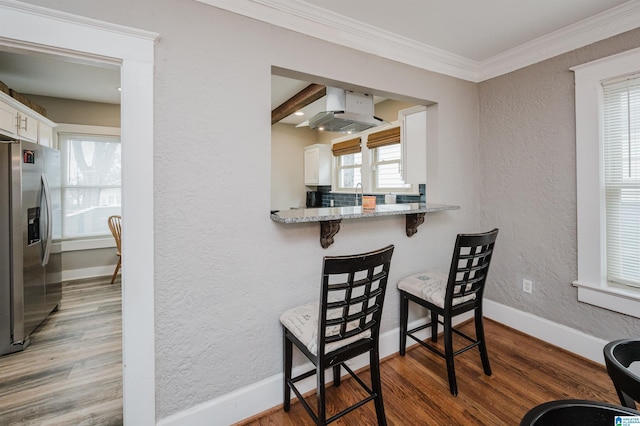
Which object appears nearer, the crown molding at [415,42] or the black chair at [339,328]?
the black chair at [339,328]

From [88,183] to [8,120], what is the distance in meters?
1.82

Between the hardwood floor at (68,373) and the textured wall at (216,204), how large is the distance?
0.71 metres

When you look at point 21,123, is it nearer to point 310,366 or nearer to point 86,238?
point 86,238

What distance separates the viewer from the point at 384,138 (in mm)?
4105

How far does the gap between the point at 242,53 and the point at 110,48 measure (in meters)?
0.64

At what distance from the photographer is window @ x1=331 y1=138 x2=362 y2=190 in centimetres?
486

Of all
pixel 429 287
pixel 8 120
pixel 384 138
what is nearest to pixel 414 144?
pixel 384 138

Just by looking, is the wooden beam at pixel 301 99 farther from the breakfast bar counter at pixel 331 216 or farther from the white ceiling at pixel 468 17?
the breakfast bar counter at pixel 331 216

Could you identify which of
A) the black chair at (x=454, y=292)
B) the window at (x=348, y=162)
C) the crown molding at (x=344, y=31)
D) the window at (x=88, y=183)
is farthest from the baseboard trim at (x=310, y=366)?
the window at (x=88, y=183)

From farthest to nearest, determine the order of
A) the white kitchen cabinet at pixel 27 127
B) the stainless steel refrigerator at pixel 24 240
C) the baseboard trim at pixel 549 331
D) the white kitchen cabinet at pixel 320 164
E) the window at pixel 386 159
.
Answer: the white kitchen cabinet at pixel 320 164 < the window at pixel 386 159 < the white kitchen cabinet at pixel 27 127 < the stainless steel refrigerator at pixel 24 240 < the baseboard trim at pixel 549 331

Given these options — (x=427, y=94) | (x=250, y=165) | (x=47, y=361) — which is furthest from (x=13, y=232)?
(x=427, y=94)

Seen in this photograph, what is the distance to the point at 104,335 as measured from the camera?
2.69 m

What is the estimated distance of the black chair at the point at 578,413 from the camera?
2.24 feet

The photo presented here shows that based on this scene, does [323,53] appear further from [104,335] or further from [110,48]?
[104,335]
